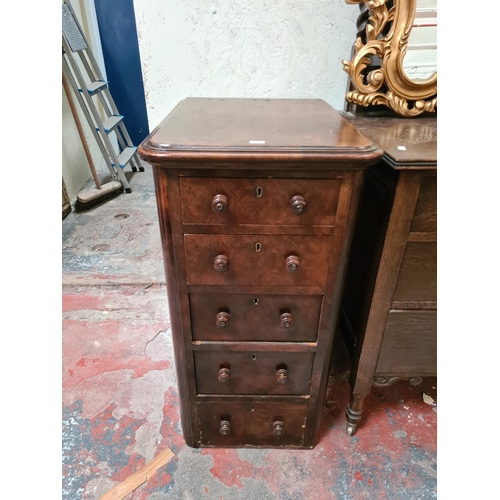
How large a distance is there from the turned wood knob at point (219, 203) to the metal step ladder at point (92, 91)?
7.85ft

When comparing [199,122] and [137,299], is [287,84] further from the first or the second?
[137,299]

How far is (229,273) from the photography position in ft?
2.93

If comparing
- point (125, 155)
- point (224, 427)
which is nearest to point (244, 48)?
point (224, 427)

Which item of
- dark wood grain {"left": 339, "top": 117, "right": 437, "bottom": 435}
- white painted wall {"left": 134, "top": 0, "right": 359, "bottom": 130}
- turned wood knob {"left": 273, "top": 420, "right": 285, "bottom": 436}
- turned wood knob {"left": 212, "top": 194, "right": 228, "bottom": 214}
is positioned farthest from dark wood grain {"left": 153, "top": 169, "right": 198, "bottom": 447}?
white painted wall {"left": 134, "top": 0, "right": 359, "bottom": 130}

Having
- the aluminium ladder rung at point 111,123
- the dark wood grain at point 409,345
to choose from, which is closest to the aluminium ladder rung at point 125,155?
the aluminium ladder rung at point 111,123

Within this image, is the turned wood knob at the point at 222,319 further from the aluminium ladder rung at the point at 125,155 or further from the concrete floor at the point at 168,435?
the aluminium ladder rung at the point at 125,155

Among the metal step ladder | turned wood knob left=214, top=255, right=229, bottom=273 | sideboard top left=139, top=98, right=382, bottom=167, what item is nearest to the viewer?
sideboard top left=139, top=98, right=382, bottom=167

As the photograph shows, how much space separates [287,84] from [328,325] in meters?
0.89

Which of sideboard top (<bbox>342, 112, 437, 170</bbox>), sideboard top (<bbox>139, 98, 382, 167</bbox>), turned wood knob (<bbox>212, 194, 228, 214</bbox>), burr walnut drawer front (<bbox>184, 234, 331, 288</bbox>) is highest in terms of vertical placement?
sideboard top (<bbox>139, 98, 382, 167</bbox>)

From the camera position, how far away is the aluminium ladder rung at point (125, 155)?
→ 9.96 feet

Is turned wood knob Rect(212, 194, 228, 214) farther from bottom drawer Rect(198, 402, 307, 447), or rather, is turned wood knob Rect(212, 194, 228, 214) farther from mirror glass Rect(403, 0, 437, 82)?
mirror glass Rect(403, 0, 437, 82)

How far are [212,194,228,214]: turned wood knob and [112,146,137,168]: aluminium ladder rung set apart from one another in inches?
98.0

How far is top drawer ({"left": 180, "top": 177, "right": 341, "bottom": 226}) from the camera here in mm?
779

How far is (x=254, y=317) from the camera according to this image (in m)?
0.98
